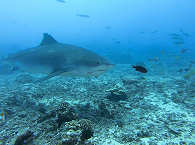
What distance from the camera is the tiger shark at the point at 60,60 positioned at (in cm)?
446

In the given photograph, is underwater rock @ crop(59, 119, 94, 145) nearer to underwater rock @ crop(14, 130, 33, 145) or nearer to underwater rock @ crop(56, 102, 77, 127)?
underwater rock @ crop(56, 102, 77, 127)

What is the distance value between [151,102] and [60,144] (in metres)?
4.55

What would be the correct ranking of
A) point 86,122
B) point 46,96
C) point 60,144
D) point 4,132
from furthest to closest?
point 46,96, point 4,132, point 86,122, point 60,144

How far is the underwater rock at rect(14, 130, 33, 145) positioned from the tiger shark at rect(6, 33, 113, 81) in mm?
1691

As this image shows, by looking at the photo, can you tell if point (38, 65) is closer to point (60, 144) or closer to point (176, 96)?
point (60, 144)

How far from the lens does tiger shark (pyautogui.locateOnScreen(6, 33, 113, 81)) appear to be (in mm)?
4457

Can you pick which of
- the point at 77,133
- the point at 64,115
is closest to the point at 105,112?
the point at 64,115

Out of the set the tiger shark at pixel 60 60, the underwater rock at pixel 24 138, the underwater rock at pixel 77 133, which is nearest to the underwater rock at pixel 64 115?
the underwater rock at pixel 77 133

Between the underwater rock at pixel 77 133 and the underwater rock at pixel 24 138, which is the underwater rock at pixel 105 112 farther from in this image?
the underwater rock at pixel 24 138

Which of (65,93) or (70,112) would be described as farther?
(65,93)

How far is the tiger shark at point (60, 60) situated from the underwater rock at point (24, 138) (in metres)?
1.69

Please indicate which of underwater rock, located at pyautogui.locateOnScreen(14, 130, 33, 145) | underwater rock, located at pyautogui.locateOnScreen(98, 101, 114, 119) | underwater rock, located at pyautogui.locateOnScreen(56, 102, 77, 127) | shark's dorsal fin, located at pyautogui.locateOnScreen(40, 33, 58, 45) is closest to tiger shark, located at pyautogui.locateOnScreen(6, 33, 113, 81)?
shark's dorsal fin, located at pyautogui.locateOnScreen(40, 33, 58, 45)

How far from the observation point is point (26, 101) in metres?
5.86

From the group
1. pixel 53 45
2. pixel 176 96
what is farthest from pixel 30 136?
pixel 176 96
